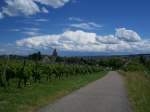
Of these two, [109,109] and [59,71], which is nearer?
[109,109]

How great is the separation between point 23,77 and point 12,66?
123cm

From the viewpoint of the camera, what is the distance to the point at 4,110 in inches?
521

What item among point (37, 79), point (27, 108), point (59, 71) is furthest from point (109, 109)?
point (59, 71)

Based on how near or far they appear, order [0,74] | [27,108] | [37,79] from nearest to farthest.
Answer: [27,108], [0,74], [37,79]

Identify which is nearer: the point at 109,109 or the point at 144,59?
the point at 109,109

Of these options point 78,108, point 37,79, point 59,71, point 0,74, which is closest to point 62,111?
point 78,108

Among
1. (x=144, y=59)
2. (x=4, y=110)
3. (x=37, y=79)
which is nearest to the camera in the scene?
(x=4, y=110)

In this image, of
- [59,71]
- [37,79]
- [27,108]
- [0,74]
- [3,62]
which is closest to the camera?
[27,108]

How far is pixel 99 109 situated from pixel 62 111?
6.21 ft

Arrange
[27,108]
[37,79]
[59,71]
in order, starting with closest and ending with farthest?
[27,108], [37,79], [59,71]

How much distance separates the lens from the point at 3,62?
2834 centimetres

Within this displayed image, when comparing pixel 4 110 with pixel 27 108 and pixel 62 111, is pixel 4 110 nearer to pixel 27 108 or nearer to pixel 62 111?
pixel 27 108

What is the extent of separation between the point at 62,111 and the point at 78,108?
130 centimetres

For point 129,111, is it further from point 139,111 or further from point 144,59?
point 144,59
